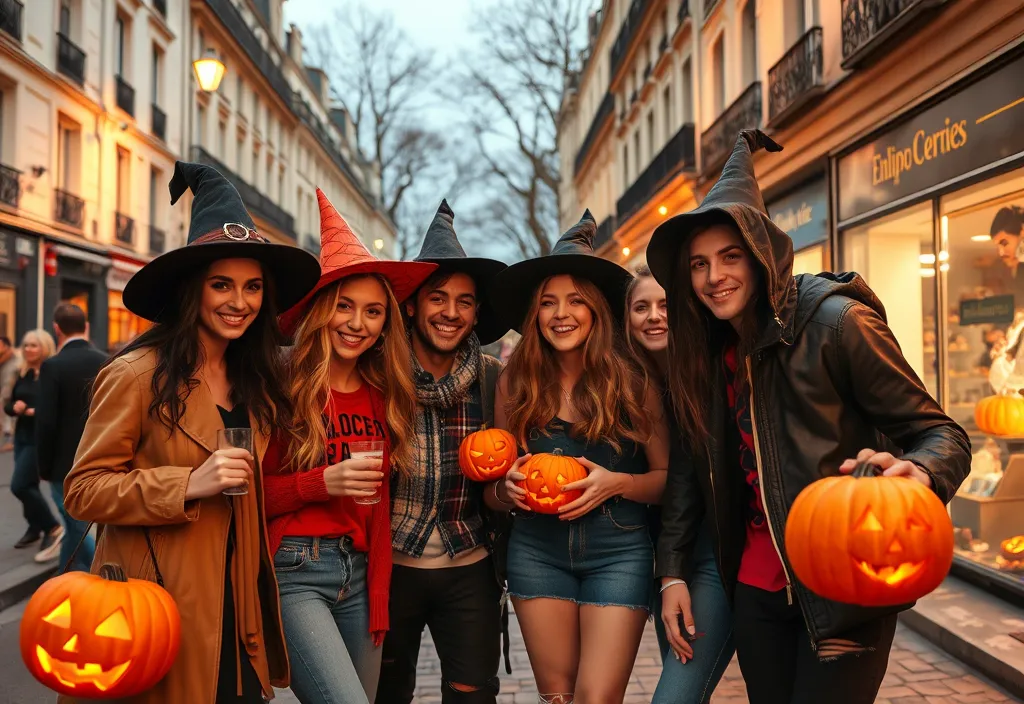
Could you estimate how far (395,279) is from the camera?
3.51 metres

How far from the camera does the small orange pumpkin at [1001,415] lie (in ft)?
21.0

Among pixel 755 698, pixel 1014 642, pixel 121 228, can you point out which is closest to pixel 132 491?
pixel 755 698

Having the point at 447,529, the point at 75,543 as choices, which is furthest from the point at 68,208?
the point at 447,529

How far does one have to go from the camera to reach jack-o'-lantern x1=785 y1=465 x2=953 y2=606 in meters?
2.13

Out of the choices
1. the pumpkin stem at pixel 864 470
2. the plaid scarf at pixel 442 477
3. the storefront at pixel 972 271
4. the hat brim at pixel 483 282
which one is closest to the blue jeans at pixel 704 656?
the pumpkin stem at pixel 864 470

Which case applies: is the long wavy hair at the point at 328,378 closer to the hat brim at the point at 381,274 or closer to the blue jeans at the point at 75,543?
the hat brim at the point at 381,274

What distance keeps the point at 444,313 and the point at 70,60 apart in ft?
58.1

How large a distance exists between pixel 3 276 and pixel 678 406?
53.1 feet

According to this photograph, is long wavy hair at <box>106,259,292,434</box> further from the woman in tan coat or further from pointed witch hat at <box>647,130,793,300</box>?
pointed witch hat at <box>647,130,793,300</box>

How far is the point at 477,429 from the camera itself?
11.7ft

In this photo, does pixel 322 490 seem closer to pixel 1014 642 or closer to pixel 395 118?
pixel 1014 642

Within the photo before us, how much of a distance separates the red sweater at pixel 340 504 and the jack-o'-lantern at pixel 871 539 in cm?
153

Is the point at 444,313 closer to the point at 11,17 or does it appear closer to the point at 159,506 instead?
the point at 159,506

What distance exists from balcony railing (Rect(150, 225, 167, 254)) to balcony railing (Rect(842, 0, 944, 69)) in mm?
18824
